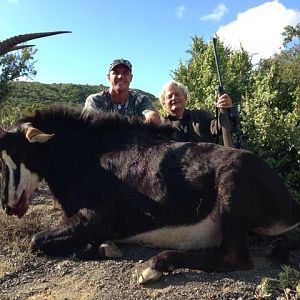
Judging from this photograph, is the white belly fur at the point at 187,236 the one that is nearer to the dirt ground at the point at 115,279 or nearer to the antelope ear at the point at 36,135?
the dirt ground at the point at 115,279

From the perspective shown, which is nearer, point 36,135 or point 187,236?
point 187,236

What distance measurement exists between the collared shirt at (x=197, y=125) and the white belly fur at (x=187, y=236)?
2085 millimetres

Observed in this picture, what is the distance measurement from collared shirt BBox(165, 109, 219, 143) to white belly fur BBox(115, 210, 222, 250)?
2085 millimetres

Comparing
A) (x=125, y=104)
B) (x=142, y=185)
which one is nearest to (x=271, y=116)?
(x=125, y=104)

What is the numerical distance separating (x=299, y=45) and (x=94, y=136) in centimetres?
3198

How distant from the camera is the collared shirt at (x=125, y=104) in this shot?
6257 millimetres

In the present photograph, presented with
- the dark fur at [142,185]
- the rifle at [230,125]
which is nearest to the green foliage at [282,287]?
the dark fur at [142,185]

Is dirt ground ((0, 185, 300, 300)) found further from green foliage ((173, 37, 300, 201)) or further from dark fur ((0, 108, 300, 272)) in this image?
green foliage ((173, 37, 300, 201))

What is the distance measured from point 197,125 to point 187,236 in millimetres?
2440

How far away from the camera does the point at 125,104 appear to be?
657cm

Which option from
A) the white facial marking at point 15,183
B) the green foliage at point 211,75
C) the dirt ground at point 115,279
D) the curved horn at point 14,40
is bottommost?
the dirt ground at point 115,279

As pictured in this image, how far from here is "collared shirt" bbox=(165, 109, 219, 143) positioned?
6129 millimetres

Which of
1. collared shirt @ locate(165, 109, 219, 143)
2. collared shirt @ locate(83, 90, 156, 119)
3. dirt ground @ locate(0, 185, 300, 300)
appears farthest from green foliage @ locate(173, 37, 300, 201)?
dirt ground @ locate(0, 185, 300, 300)

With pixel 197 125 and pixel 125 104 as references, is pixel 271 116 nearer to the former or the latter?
pixel 197 125
